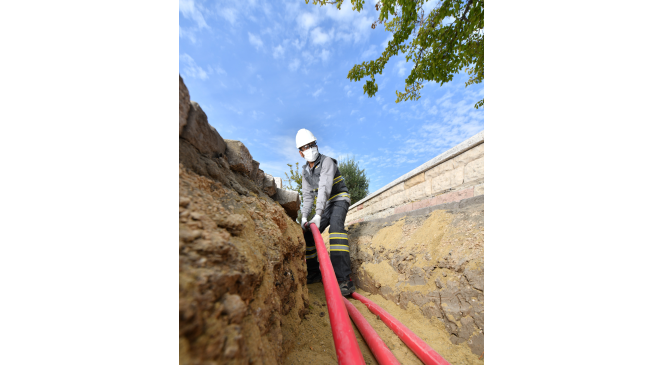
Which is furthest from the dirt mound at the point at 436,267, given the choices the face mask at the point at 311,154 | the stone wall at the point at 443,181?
the face mask at the point at 311,154

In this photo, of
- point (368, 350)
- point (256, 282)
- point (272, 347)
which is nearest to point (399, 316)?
point (368, 350)

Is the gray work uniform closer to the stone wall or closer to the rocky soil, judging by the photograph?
the rocky soil

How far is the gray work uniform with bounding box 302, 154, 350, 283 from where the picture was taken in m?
2.74

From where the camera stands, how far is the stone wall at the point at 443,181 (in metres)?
2.98

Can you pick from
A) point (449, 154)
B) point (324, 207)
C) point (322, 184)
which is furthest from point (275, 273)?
point (449, 154)

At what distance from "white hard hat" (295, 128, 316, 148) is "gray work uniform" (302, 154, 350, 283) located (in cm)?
29

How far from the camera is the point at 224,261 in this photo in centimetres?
67

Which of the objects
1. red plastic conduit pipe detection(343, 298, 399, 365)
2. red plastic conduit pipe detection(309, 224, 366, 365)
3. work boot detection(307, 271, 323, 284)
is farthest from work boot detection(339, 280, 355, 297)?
red plastic conduit pipe detection(309, 224, 366, 365)

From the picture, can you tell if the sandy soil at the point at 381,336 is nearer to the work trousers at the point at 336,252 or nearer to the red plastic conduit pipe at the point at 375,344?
the red plastic conduit pipe at the point at 375,344

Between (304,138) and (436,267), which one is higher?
(304,138)

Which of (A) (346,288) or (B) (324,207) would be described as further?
(B) (324,207)

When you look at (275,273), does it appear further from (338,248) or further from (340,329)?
(338,248)

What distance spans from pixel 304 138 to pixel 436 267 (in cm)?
240

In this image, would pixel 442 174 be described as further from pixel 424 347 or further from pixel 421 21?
pixel 421 21
